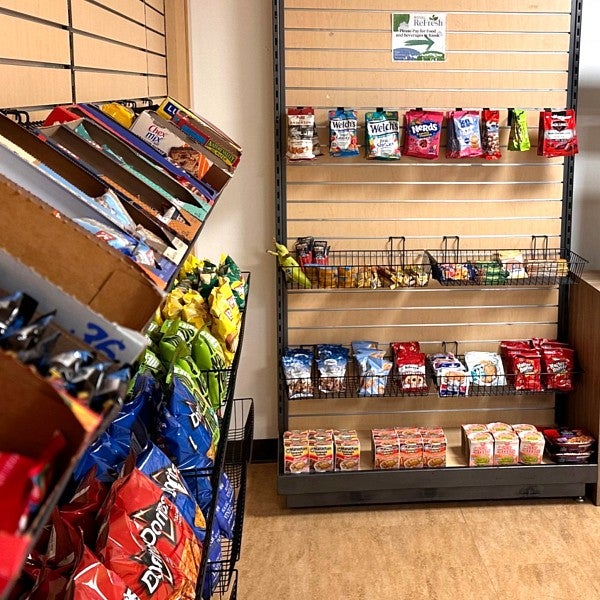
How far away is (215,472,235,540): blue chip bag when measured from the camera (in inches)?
78.3

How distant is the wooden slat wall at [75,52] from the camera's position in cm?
156

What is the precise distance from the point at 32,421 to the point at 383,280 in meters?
3.13

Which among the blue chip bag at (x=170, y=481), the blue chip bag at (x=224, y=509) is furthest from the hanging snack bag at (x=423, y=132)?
the blue chip bag at (x=170, y=481)

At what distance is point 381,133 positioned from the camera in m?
3.58

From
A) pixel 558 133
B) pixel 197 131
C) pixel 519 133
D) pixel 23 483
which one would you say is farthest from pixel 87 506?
pixel 558 133

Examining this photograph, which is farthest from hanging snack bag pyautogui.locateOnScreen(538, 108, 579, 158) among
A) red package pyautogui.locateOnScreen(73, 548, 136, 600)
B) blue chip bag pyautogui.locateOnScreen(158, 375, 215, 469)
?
red package pyautogui.locateOnScreen(73, 548, 136, 600)

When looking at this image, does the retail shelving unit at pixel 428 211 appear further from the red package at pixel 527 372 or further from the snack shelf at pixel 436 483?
the red package at pixel 527 372

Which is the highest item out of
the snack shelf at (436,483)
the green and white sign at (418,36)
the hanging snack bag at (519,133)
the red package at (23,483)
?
the green and white sign at (418,36)

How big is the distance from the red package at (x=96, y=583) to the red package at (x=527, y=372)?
2.98 meters

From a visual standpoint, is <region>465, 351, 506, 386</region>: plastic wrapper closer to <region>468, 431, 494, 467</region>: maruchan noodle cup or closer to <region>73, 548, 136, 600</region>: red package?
<region>468, 431, 494, 467</region>: maruchan noodle cup

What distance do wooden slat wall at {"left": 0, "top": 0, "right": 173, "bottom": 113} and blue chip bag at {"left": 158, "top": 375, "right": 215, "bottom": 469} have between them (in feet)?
2.29

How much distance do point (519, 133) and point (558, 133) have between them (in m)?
0.19

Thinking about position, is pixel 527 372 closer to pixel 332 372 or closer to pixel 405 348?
pixel 405 348

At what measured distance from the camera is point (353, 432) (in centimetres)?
379
